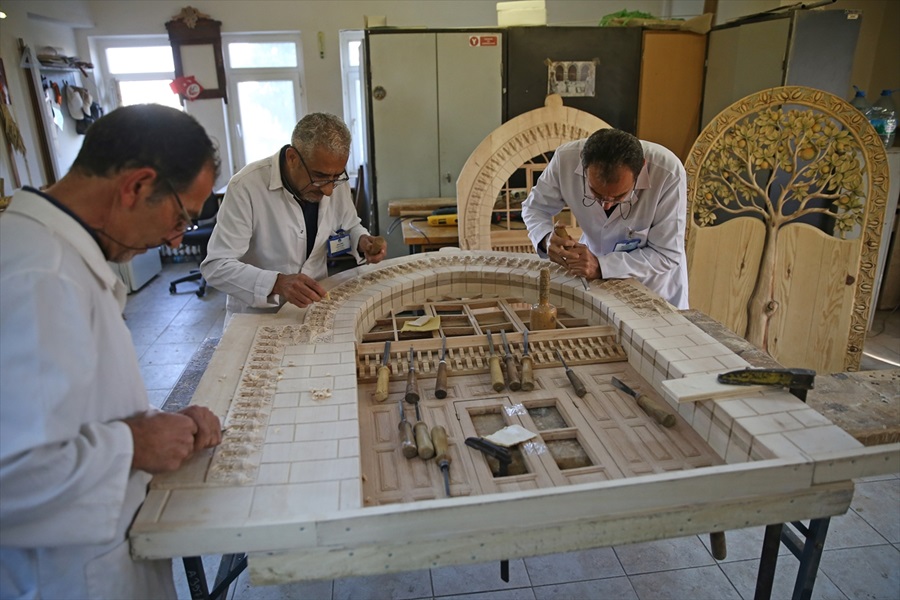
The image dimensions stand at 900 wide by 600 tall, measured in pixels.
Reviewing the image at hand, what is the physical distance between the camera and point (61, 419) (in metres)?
1.15

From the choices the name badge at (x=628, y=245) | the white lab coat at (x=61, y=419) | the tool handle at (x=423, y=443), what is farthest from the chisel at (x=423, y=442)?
the name badge at (x=628, y=245)

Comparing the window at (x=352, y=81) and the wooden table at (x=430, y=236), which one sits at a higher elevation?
the window at (x=352, y=81)

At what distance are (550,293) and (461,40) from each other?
3.68 meters

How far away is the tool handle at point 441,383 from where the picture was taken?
2.09 meters

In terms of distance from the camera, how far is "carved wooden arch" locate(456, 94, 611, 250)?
3920mm

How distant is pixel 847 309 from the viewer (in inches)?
154

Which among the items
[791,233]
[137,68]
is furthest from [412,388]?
[137,68]

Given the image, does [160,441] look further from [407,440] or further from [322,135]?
[322,135]

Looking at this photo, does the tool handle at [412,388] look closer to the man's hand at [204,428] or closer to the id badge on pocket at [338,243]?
the man's hand at [204,428]

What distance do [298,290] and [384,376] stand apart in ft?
2.12

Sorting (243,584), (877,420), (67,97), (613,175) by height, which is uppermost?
(67,97)

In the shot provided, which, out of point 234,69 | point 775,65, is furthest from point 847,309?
point 234,69

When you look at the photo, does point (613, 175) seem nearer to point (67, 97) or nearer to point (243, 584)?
point (243, 584)

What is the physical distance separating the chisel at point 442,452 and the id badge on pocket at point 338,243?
1551 mm
